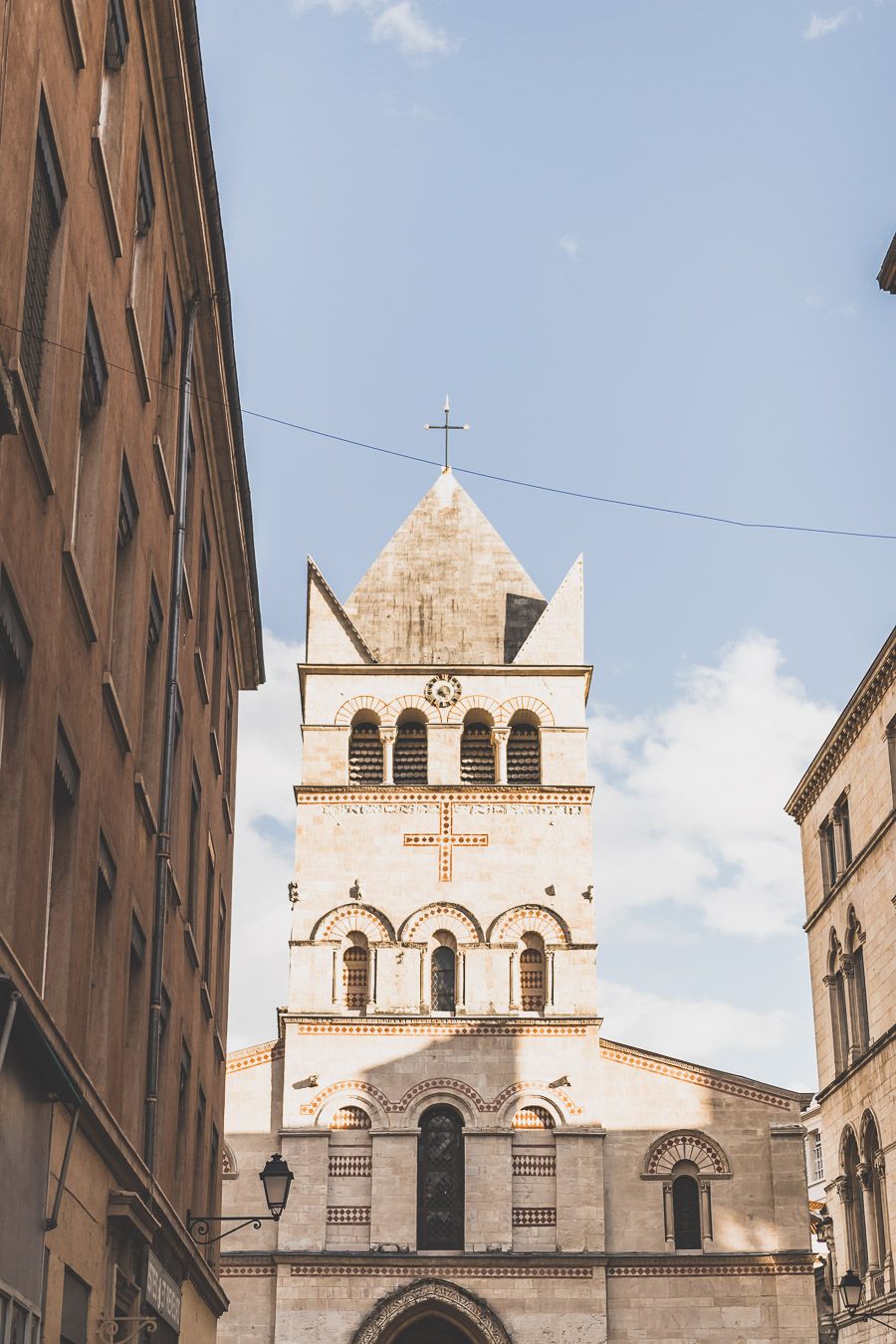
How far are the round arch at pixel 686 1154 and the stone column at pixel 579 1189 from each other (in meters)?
1.04

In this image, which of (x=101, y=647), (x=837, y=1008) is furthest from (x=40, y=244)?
(x=837, y=1008)

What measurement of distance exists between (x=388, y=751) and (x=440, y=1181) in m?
8.78

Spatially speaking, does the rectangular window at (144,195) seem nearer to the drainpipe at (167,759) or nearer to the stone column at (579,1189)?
the drainpipe at (167,759)

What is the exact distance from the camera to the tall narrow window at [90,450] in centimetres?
1169

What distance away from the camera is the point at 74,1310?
10875mm

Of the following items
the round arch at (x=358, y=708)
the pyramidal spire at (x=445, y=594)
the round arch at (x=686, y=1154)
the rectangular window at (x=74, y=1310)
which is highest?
the pyramidal spire at (x=445, y=594)

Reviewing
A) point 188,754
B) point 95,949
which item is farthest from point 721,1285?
point 95,949

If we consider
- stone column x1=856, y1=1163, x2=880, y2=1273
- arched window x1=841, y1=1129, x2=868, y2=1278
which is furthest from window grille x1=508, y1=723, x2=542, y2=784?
stone column x1=856, y1=1163, x2=880, y2=1273

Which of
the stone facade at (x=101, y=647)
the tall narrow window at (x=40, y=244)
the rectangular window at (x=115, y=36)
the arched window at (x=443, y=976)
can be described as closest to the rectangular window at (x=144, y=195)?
the stone facade at (x=101, y=647)

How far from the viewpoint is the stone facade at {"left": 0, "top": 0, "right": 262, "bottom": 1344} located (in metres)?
9.21

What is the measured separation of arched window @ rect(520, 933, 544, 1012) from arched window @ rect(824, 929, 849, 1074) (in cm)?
819

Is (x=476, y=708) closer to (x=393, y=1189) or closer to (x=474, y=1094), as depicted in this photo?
(x=474, y=1094)

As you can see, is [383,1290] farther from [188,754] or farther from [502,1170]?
[188,754]

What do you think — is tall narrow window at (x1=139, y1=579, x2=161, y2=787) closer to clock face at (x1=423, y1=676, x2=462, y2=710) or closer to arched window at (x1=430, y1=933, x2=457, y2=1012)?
arched window at (x1=430, y1=933, x2=457, y2=1012)
